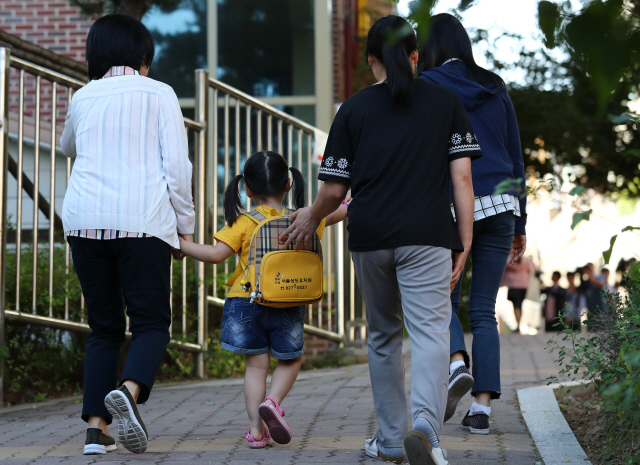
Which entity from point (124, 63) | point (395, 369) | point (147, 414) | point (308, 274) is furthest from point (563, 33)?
point (147, 414)

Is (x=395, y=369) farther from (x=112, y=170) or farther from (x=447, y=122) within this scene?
(x=112, y=170)

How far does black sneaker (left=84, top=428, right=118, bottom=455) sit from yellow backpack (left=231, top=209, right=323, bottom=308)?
814 millimetres

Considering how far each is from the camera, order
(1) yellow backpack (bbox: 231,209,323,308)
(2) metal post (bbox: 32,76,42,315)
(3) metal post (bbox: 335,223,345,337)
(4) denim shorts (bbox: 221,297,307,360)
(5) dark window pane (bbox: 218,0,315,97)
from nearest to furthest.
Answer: (1) yellow backpack (bbox: 231,209,323,308) → (4) denim shorts (bbox: 221,297,307,360) → (2) metal post (bbox: 32,76,42,315) → (3) metal post (bbox: 335,223,345,337) → (5) dark window pane (bbox: 218,0,315,97)

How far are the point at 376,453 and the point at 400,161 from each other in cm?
110

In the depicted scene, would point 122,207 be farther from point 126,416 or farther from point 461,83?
point 461,83

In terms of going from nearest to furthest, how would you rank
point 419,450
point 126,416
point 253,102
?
point 419,450 → point 126,416 → point 253,102

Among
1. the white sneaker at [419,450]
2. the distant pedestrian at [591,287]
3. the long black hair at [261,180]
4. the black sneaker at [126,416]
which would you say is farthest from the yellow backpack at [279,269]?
the distant pedestrian at [591,287]

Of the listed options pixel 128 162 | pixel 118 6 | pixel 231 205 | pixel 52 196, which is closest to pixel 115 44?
pixel 128 162

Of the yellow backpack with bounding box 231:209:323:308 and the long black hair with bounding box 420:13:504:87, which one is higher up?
the long black hair with bounding box 420:13:504:87

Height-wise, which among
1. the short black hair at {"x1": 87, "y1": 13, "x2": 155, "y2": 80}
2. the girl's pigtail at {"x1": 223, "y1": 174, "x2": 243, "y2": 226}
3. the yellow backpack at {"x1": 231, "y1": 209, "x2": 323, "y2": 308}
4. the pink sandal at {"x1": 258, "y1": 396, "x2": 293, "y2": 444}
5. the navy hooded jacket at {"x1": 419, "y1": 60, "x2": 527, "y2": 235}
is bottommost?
the pink sandal at {"x1": 258, "y1": 396, "x2": 293, "y2": 444}

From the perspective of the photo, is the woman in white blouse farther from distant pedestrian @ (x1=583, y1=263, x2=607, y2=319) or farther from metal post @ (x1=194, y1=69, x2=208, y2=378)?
distant pedestrian @ (x1=583, y1=263, x2=607, y2=319)

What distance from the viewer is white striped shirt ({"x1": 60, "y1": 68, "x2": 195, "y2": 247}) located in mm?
3381

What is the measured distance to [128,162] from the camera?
Answer: 3430 millimetres

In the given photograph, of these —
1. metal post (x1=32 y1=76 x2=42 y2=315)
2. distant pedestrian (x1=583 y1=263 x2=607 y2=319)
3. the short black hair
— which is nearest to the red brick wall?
metal post (x1=32 y1=76 x2=42 y2=315)
